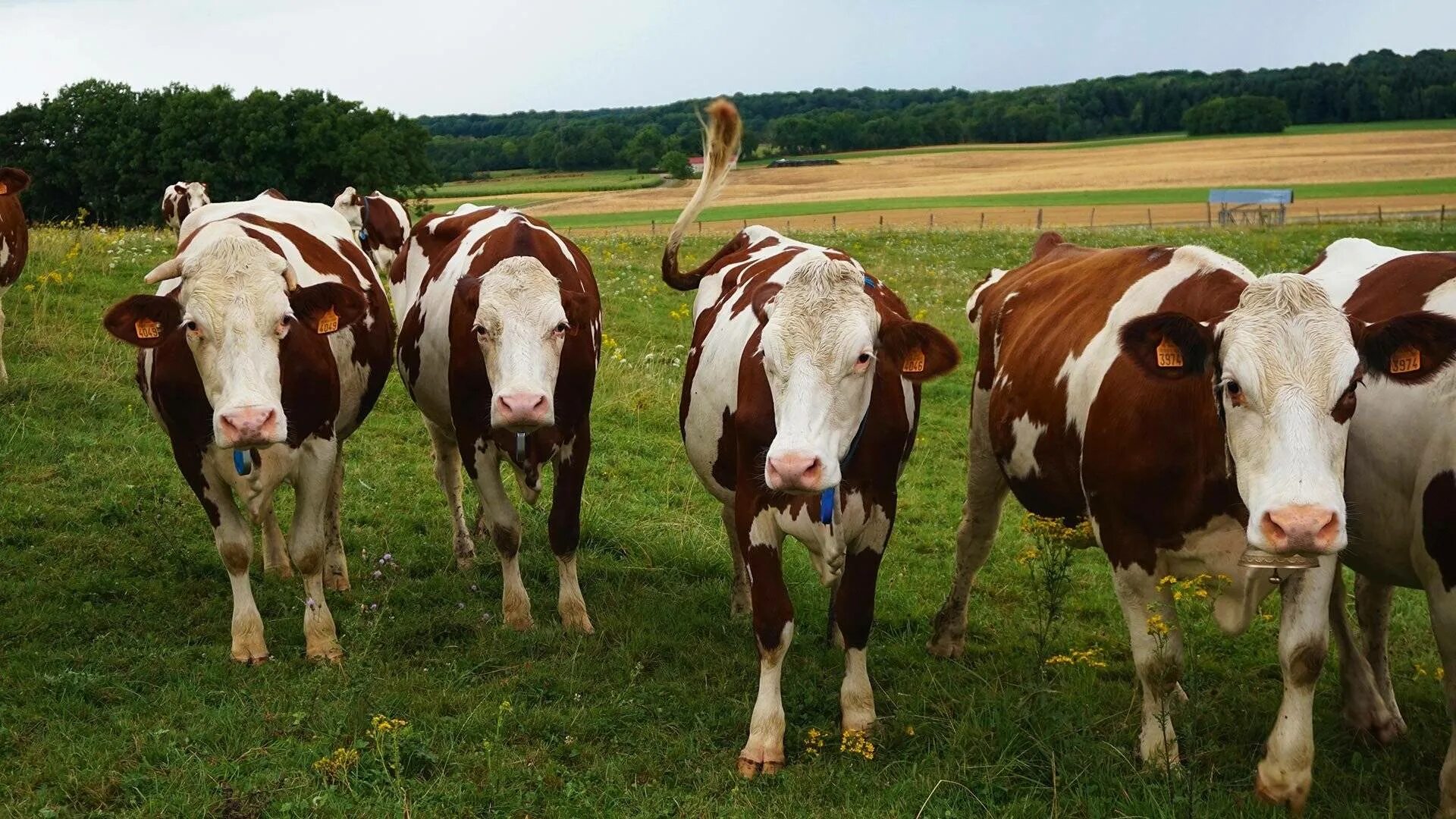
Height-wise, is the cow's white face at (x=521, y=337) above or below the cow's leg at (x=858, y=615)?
above

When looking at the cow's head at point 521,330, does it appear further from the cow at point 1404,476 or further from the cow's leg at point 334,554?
the cow at point 1404,476

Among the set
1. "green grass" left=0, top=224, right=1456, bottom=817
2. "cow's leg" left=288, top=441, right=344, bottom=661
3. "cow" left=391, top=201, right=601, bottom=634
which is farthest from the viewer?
"cow's leg" left=288, top=441, right=344, bottom=661

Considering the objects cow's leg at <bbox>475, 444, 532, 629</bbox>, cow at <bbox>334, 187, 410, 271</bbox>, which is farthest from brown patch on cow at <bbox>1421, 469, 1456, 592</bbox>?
cow at <bbox>334, 187, 410, 271</bbox>

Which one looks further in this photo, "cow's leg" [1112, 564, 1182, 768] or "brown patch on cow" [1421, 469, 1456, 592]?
"cow's leg" [1112, 564, 1182, 768]

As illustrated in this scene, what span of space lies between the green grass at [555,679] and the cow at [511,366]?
0.58 metres

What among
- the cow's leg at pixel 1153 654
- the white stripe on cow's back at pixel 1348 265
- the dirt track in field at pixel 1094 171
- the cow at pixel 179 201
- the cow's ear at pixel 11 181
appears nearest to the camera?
the cow's leg at pixel 1153 654

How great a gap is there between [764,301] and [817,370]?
978 mm

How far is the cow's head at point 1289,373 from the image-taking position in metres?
4.25

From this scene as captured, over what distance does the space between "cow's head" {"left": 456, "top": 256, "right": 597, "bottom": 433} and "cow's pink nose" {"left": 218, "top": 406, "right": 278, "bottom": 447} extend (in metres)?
1.09

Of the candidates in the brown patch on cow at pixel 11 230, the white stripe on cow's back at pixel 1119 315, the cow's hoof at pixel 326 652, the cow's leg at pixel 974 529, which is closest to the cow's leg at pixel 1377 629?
the white stripe on cow's back at pixel 1119 315

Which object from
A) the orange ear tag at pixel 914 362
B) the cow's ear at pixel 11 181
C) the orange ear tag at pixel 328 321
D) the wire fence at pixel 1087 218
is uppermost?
the cow's ear at pixel 11 181

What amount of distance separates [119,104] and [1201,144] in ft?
218

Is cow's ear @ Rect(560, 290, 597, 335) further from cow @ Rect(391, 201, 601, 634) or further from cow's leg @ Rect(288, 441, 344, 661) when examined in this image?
cow's leg @ Rect(288, 441, 344, 661)

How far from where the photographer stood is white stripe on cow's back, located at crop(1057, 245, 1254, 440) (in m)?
5.59
